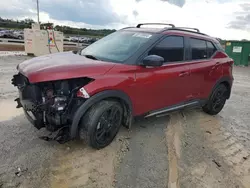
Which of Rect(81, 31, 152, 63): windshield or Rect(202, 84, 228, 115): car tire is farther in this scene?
Rect(202, 84, 228, 115): car tire

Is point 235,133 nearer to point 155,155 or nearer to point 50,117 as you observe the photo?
point 155,155

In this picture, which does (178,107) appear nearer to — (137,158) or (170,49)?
(170,49)

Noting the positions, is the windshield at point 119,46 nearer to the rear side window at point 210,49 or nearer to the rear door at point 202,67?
the rear door at point 202,67

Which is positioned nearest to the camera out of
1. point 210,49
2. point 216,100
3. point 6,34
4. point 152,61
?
point 152,61

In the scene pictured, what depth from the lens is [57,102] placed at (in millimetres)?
2979

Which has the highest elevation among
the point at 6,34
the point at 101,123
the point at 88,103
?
the point at 6,34

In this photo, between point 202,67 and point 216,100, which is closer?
point 202,67

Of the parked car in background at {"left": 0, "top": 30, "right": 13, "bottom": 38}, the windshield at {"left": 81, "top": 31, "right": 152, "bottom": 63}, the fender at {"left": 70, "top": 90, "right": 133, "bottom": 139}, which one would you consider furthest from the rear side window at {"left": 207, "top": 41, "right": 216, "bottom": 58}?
the parked car in background at {"left": 0, "top": 30, "right": 13, "bottom": 38}

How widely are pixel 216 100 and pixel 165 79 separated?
2026mm

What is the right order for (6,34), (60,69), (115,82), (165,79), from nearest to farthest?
(60,69) → (115,82) → (165,79) → (6,34)

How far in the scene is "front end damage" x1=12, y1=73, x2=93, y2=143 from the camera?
298cm

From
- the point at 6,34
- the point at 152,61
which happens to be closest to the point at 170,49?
the point at 152,61

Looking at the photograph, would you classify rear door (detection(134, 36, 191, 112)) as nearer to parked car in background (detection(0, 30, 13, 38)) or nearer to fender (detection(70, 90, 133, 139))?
fender (detection(70, 90, 133, 139))

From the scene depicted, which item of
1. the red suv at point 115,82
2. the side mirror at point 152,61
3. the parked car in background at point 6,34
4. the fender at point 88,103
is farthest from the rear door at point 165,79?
the parked car in background at point 6,34
